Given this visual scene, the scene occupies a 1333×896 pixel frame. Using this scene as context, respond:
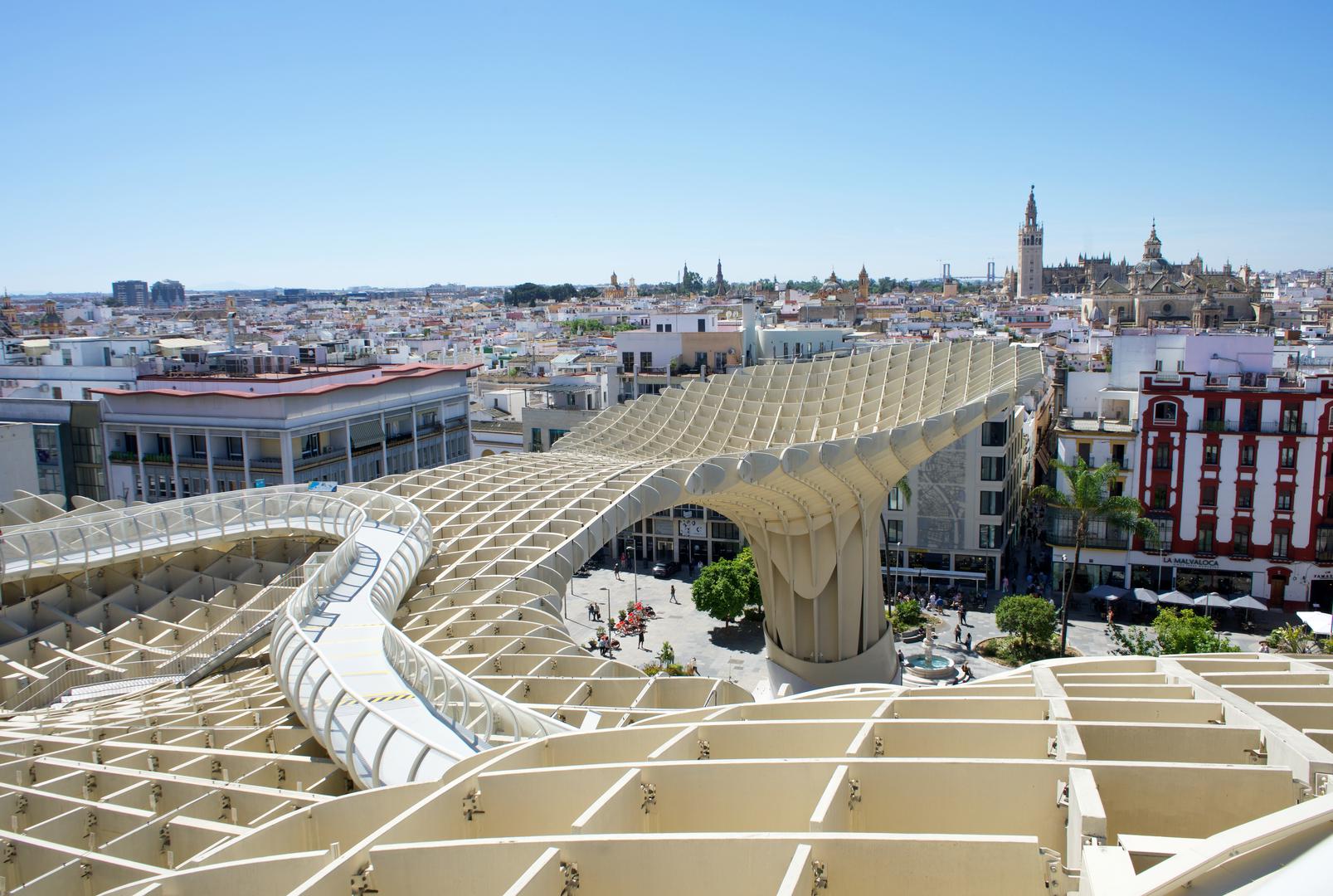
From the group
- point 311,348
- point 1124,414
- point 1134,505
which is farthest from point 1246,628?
point 311,348

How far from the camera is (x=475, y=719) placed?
451 inches

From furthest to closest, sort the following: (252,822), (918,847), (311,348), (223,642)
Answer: (311,348), (223,642), (252,822), (918,847)

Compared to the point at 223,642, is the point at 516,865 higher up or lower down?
higher up

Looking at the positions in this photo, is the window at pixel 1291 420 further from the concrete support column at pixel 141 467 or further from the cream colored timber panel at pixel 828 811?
the concrete support column at pixel 141 467

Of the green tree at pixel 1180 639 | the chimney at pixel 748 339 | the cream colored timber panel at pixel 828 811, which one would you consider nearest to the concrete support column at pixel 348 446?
the chimney at pixel 748 339

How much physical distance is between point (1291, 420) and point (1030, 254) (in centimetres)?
16751

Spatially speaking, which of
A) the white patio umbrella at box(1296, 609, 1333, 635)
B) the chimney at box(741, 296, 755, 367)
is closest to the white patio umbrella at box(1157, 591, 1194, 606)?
the white patio umbrella at box(1296, 609, 1333, 635)

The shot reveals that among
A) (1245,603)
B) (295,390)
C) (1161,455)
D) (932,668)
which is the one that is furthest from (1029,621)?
(295,390)

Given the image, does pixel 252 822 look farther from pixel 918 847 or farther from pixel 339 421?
pixel 339 421

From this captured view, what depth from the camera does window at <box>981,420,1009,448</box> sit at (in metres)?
43.0

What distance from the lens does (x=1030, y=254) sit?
641 feet

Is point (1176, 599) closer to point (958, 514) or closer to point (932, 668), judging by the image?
point (958, 514)

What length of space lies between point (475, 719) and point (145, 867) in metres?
3.49

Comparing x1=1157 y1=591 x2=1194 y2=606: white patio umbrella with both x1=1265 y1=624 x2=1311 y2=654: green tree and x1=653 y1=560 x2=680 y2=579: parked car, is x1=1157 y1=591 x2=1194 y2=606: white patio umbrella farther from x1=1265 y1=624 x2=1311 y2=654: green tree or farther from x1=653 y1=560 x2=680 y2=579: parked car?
x1=653 y1=560 x2=680 y2=579: parked car
